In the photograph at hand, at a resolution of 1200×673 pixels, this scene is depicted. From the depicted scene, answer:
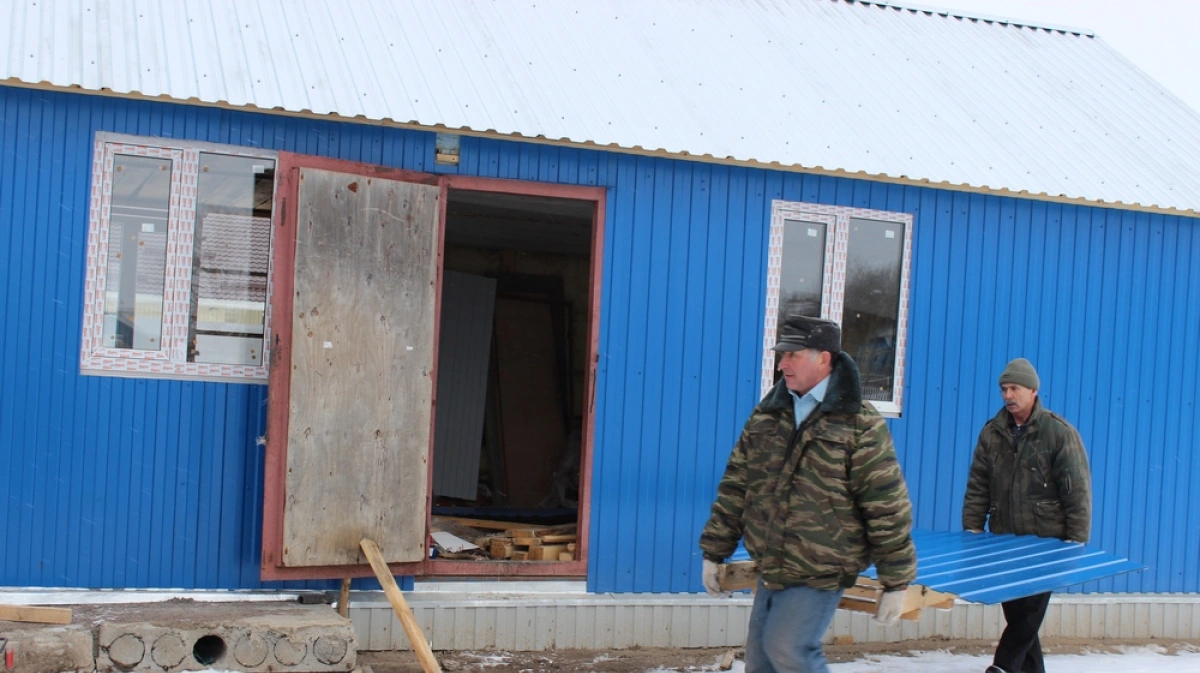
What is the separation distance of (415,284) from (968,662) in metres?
4.18

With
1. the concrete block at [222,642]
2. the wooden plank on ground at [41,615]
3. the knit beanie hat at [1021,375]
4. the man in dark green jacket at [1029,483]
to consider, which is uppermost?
the knit beanie hat at [1021,375]

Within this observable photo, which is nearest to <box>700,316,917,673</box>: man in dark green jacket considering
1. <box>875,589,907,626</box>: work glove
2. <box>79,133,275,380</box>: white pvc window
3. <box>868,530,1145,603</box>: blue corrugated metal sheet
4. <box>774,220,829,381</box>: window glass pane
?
<box>875,589,907,626</box>: work glove

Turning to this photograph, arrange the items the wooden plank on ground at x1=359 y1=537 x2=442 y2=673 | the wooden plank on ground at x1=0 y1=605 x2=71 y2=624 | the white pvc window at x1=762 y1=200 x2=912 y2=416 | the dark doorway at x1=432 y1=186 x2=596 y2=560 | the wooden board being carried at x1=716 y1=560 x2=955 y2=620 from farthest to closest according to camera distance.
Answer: the dark doorway at x1=432 y1=186 x2=596 y2=560 < the white pvc window at x1=762 y1=200 x2=912 y2=416 < the wooden plank on ground at x1=359 y1=537 x2=442 y2=673 < the wooden plank on ground at x1=0 y1=605 x2=71 y2=624 < the wooden board being carried at x1=716 y1=560 x2=955 y2=620

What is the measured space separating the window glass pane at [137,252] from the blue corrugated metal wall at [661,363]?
175 millimetres

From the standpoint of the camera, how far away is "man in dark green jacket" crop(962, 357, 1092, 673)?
678 centimetres

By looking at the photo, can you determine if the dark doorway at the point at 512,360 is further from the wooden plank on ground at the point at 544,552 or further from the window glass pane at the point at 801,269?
the window glass pane at the point at 801,269

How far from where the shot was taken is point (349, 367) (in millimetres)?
6930

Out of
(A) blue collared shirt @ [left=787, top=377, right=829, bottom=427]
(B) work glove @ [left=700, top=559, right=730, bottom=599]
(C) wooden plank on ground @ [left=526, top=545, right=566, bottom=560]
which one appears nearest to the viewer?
(A) blue collared shirt @ [left=787, top=377, right=829, bottom=427]

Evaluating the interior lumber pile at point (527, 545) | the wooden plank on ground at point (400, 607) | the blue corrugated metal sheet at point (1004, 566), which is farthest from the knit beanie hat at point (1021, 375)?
the wooden plank on ground at point (400, 607)

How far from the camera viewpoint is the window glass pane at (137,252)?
22.5 feet

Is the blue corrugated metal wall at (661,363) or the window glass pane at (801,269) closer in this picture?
the blue corrugated metal wall at (661,363)

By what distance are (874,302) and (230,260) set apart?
162 inches

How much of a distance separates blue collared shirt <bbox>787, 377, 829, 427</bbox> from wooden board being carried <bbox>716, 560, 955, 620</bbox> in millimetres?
644

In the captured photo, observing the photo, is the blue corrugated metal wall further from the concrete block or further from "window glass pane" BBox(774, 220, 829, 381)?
the concrete block
